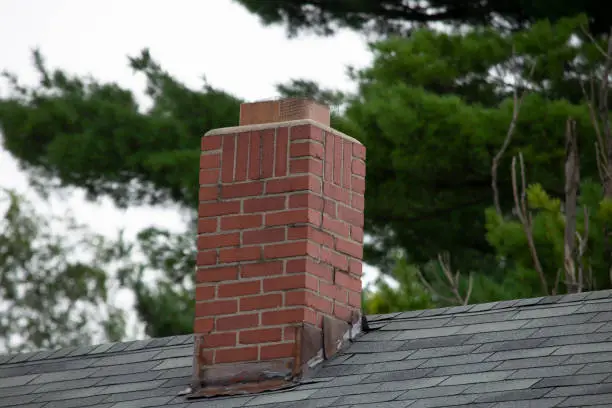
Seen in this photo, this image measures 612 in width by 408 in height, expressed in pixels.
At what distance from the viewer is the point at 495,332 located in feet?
23.4

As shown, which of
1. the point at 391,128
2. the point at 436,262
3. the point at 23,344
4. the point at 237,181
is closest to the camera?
the point at 237,181

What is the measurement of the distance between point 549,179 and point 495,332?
398 inches

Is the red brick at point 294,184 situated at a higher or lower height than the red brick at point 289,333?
higher

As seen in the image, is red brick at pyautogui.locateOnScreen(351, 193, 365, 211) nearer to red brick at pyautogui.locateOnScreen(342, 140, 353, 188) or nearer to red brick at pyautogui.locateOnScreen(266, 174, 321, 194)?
red brick at pyautogui.locateOnScreen(342, 140, 353, 188)

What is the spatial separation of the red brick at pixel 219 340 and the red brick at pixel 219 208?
2.03ft

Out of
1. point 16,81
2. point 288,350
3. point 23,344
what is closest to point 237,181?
point 288,350

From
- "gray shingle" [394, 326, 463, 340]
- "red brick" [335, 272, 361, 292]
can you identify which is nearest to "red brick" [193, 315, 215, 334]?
"red brick" [335, 272, 361, 292]

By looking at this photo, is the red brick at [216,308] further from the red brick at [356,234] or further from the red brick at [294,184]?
the red brick at [356,234]

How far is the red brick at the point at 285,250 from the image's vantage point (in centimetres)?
739

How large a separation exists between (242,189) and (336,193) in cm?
46

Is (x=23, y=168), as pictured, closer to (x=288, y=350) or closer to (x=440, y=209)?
(x=440, y=209)

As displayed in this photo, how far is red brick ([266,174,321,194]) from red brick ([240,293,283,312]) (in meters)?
0.53

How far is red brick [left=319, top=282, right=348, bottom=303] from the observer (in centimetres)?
743

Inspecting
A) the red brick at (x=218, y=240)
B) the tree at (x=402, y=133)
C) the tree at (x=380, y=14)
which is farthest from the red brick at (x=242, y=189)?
the tree at (x=380, y=14)
